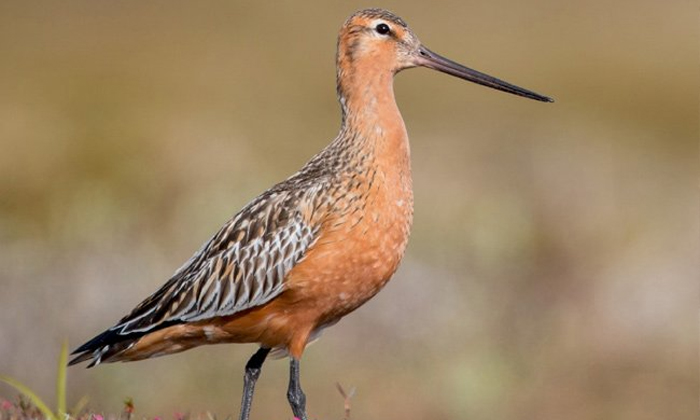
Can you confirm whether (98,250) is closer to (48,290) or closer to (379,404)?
(48,290)

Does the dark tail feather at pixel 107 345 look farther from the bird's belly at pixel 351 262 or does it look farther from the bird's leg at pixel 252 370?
the bird's belly at pixel 351 262

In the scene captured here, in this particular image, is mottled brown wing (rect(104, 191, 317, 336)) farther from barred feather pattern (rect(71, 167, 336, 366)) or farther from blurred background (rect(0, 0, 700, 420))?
blurred background (rect(0, 0, 700, 420))

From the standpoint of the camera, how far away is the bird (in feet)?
29.0

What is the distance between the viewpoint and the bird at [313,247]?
883cm

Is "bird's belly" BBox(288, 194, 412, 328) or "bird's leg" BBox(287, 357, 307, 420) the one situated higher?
"bird's belly" BBox(288, 194, 412, 328)

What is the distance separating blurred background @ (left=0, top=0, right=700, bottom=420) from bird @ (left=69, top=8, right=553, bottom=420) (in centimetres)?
411

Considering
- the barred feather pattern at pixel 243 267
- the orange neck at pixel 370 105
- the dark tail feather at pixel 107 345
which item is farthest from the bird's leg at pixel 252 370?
the orange neck at pixel 370 105

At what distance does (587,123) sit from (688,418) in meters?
6.41

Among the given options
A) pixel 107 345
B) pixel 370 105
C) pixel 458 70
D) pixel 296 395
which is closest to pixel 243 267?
pixel 296 395

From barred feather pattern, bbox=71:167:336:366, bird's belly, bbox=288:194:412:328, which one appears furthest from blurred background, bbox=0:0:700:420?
bird's belly, bbox=288:194:412:328

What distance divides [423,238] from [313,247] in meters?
7.13

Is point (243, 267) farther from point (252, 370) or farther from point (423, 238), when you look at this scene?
point (423, 238)

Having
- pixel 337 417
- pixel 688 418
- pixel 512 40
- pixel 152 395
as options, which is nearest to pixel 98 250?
pixel 152 395

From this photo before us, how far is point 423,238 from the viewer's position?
16.0 meters
